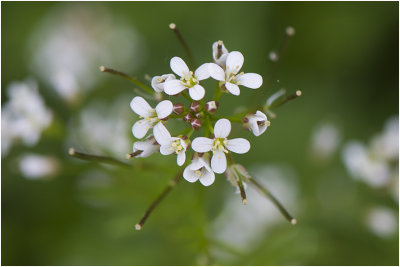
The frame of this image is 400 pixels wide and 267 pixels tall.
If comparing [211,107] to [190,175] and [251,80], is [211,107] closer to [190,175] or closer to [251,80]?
[251,80]

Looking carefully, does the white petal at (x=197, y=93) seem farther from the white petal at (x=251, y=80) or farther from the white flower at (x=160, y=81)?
the white petal at (x=251, y=80)

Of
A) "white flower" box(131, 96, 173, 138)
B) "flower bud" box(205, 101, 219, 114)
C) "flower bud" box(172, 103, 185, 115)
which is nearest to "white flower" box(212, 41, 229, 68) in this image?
"flower bud" box(205, 101, 219, 114)

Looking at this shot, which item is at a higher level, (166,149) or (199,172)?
(166,149)

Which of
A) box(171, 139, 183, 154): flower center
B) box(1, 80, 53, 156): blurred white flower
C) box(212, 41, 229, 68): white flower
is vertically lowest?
box(171, 139, 183, 154): flower center

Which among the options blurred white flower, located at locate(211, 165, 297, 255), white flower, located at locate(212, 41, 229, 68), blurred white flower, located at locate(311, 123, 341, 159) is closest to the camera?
white flower, located at locate(212, 41, 229, 68)

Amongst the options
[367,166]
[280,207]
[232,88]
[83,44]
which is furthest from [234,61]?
[83,44]

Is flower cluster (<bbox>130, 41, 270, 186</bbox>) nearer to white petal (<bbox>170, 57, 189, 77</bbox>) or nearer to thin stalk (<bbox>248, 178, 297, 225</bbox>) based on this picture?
white petal (<bbox>170, 57, 189, 77</bbox>)

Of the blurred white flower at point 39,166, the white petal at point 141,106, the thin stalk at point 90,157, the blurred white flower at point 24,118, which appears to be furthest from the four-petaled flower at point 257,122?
the blurred white flower at point 39,166
